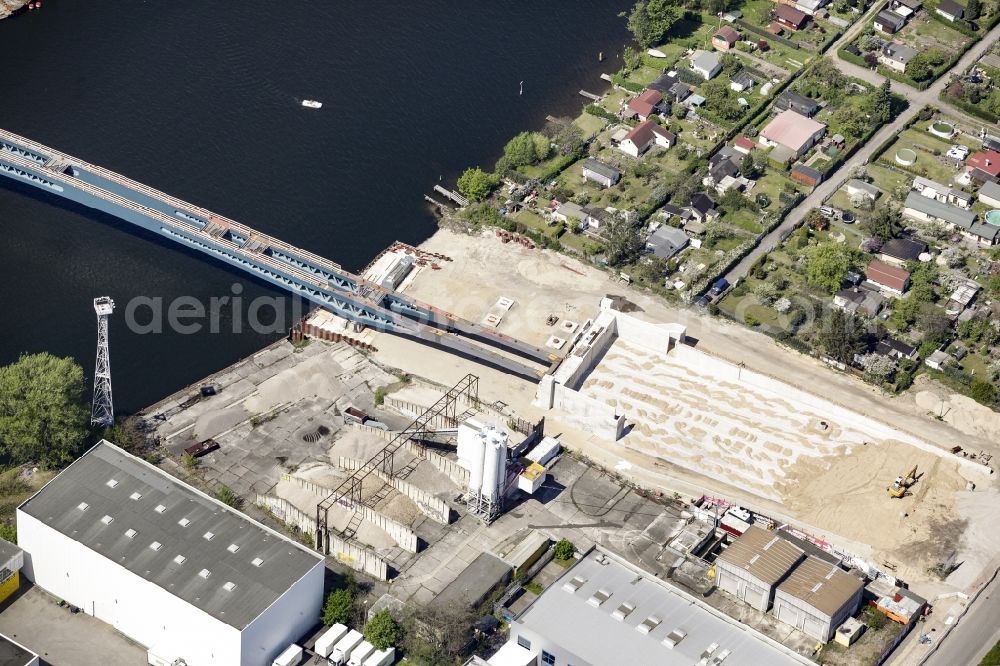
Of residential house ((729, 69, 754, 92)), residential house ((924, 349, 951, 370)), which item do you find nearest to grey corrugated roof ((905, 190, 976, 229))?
residential house ((924, 349, 951, 370))

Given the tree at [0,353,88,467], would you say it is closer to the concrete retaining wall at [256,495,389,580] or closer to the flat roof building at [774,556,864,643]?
the concrete retaining wall at [256,495,389,580]

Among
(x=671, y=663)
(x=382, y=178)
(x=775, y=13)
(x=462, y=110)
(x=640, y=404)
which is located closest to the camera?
(x=671, y=663)

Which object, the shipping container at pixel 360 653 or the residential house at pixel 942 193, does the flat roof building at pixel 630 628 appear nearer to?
the shipping container at pixel 360 653

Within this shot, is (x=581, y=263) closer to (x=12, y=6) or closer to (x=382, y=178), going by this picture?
(x=382, y=178)

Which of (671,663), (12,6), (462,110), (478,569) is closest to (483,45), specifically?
(462,110)

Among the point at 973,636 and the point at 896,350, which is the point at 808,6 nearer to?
the point at 896,350

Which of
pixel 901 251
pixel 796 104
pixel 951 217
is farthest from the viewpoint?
pixel 796 104

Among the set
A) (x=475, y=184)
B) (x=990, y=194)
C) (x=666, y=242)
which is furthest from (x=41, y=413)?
(x=990, y=194)
